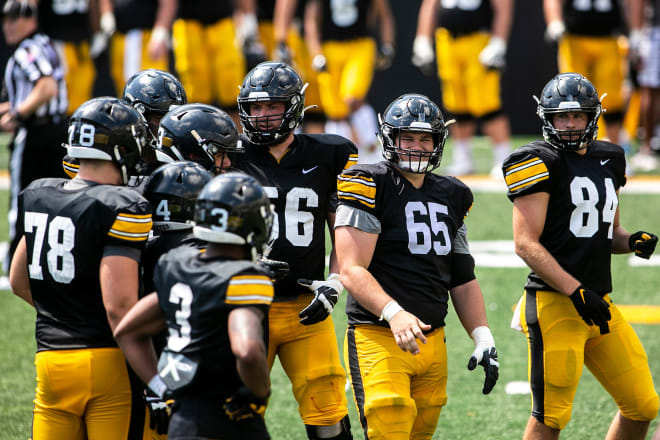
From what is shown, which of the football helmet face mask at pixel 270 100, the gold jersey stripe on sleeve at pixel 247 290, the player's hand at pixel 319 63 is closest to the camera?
the gold jersey stripe on sleeve at pixel 247 290

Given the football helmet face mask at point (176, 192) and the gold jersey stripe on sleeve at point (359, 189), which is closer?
the football helmet face mask at point (176, 192)

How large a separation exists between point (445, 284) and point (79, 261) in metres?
1.55

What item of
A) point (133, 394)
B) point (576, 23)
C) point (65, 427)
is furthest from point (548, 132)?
point (576, 23)

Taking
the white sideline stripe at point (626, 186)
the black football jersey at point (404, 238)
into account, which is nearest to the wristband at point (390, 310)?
the black football jersey at point (404, 238)

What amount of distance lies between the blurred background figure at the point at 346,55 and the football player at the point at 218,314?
316 inches

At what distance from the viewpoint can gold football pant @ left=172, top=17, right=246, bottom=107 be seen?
35.2 feet

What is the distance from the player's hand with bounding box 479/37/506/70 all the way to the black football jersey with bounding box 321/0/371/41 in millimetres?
1425

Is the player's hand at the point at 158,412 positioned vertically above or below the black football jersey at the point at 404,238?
below

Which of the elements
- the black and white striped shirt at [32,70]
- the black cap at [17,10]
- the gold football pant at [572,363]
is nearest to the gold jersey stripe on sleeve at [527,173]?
the gold football pant at [572,363]

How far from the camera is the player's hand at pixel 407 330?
3.56m

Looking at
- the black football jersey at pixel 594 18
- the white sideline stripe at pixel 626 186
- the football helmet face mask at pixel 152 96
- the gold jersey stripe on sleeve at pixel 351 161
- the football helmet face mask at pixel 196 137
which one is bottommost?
the white sideline stripe at pixel 626 186

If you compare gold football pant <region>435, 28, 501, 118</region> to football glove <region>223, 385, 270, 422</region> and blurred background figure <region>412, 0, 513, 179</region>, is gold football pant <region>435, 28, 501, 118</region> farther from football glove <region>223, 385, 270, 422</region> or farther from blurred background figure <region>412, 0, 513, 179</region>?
football glove <region>223, 385, 270, 422</region>

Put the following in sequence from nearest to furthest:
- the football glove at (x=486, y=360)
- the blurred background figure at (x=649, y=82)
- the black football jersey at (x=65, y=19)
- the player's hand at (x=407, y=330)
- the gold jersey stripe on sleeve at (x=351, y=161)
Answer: the player's hand at (x=407, y=330)
the football glove at (x=486, y=360)
the gold jersey stripe on sleeve at (x=351, y=161)
the black football jersey at (x=65, y=19)
the blurred background figure at (x=649, y=82)

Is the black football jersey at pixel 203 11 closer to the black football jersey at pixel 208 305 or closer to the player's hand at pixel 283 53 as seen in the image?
the player's hand at pixel 283 53
